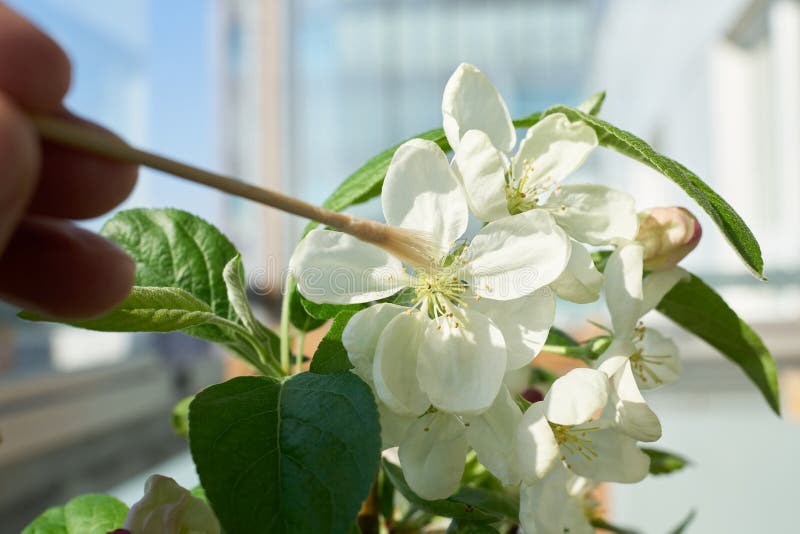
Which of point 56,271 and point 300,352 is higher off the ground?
point 56,271

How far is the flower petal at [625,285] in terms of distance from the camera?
30 cm

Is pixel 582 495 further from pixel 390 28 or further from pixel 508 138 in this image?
pixel 390 28

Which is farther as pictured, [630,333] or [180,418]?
[180,418]

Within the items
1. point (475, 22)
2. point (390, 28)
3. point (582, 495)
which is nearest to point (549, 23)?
point (475, 22)

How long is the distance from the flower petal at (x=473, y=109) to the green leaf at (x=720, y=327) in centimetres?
13

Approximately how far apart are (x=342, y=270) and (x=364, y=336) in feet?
0.10

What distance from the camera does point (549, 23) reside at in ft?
27.1

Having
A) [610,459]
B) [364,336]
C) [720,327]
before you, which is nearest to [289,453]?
[364,336]

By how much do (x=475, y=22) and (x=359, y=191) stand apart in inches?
322

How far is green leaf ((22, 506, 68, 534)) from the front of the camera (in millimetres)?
372

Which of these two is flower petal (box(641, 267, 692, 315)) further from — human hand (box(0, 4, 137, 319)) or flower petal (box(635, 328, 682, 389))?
human hand (box(0, 4, 137, 319))

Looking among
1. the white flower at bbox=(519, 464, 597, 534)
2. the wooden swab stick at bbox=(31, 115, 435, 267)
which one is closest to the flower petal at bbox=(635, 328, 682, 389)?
the white flower at bbox=(519, 464, 597, 534)

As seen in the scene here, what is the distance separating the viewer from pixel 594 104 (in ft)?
1.28

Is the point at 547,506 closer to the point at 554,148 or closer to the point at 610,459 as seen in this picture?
the point at 610,459
